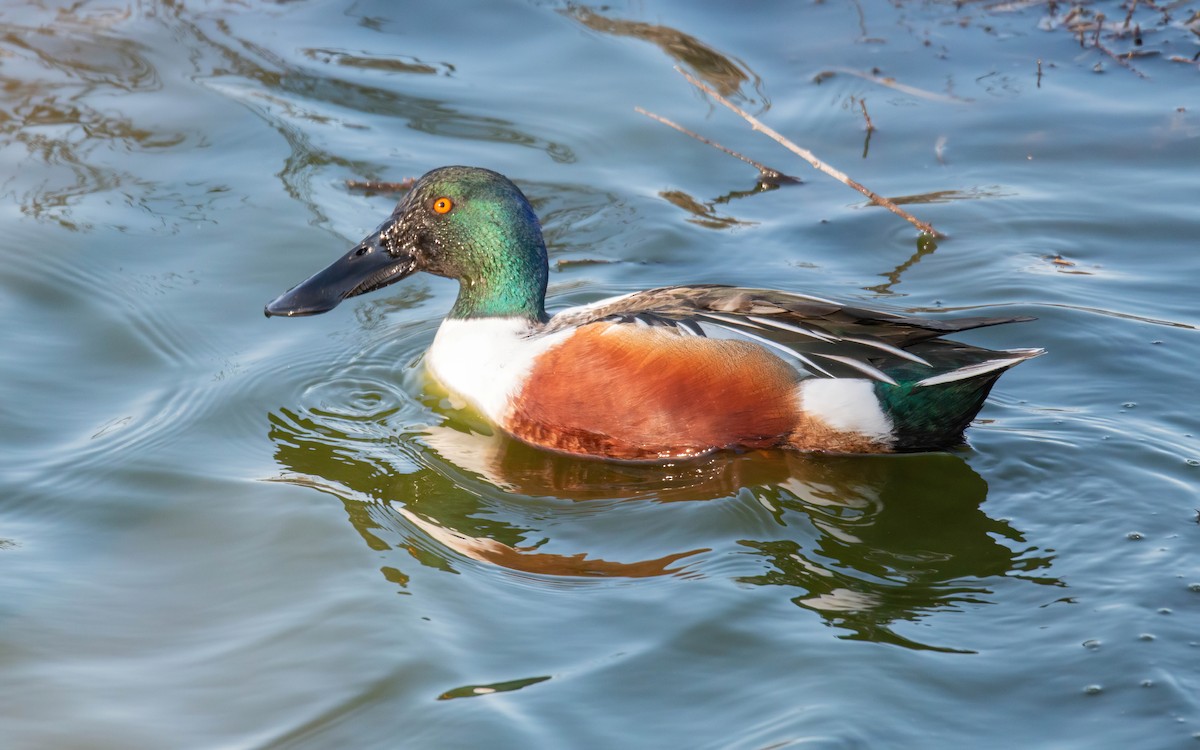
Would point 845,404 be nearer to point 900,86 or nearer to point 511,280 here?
point 511,280

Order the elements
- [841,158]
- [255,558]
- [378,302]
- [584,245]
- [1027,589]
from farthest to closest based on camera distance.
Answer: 1. [841,158]
2. [584,245]
3. [378,302]
4. [255,558]
5. [1027,589]

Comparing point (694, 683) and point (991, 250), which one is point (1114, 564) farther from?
point (991, 250)

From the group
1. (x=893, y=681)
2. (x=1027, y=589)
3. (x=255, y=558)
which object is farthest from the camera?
(x=255, y=558)

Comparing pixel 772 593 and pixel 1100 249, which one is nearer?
pixel 772 593

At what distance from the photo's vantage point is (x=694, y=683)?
396 centimetres

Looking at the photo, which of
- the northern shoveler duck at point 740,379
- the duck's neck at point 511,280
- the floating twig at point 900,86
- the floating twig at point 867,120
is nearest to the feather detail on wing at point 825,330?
the northern shoveler duck at point 740,379

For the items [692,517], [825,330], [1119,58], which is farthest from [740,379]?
[1119,58]

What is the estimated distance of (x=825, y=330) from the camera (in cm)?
523

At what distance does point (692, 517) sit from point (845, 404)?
0.75 m

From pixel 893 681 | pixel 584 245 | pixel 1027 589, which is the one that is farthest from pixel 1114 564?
pixel 584 245

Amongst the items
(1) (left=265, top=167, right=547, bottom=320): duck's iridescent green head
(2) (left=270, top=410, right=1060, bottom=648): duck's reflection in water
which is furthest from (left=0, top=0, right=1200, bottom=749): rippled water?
(1) (left=265, top=167, right=547, bottom=320): duck's iridescent green head

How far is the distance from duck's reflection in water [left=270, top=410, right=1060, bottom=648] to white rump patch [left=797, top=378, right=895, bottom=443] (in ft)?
0.52

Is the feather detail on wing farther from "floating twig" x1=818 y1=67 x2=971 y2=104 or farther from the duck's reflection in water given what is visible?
"floating twig" x1=818 y1=67 x2=971 y2=104

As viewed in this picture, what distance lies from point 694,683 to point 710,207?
12.8 ft
